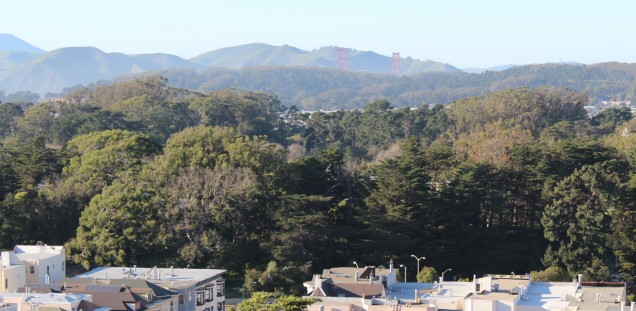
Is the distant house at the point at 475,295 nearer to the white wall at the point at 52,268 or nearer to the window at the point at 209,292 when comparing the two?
the window at the point at 209,292

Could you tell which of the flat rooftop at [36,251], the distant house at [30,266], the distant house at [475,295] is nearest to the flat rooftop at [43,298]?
the distant house at [30,266]

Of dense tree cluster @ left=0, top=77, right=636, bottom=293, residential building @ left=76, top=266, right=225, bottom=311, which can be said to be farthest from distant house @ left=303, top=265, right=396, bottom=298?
residential building @ left=76, top=266, right=225, bottom=311

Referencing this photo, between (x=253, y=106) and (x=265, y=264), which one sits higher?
(x=253, y=106)

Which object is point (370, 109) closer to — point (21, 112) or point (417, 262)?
point (21, 112)

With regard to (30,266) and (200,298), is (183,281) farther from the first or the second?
(30,266)

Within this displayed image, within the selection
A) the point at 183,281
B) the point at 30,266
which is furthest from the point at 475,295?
the point at 30,266

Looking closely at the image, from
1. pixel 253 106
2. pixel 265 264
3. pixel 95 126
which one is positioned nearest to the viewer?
pixel 265 264

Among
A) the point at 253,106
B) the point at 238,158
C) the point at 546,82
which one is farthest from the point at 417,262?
the point at 546,82

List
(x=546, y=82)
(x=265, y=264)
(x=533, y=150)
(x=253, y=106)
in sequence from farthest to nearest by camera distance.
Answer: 1. (x=546, y=82)
2. (x=253, y=106)
3. (x=533, y=150)
4. (x=265, y=264)
